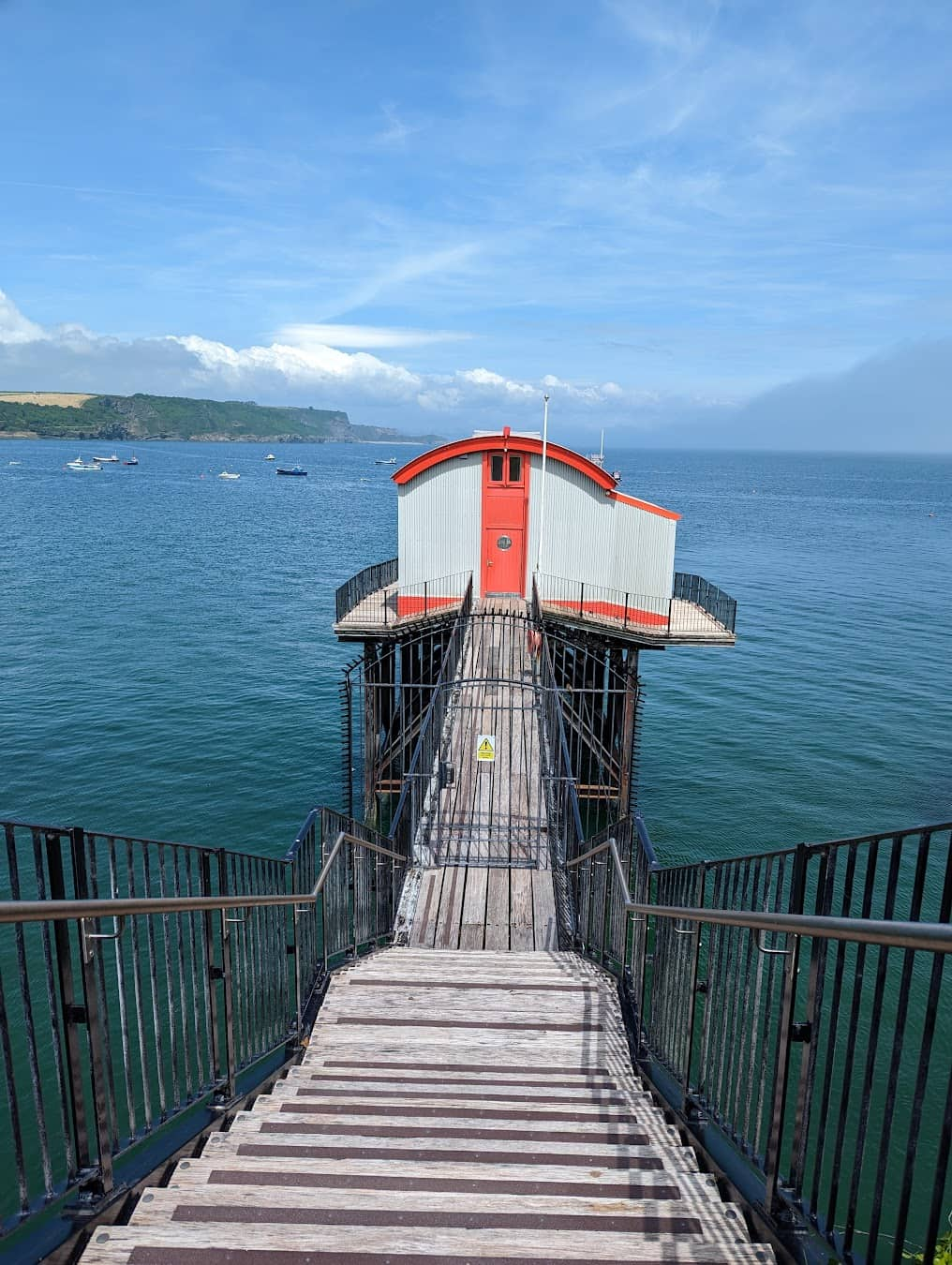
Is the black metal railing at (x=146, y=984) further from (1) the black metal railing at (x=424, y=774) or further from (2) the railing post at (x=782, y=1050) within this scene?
(2) the railing post at (x=782, y=1050)

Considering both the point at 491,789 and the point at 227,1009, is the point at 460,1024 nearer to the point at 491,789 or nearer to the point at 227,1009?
the point at 227,1009

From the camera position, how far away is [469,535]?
25922 mm

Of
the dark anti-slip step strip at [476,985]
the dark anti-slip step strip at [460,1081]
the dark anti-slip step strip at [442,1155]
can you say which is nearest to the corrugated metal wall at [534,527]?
the dark anti-slip step strip at [476,985]

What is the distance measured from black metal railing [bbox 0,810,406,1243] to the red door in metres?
14.4

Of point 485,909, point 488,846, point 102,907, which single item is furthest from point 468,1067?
point 488,846

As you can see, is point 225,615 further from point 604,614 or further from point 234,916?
point 234,916

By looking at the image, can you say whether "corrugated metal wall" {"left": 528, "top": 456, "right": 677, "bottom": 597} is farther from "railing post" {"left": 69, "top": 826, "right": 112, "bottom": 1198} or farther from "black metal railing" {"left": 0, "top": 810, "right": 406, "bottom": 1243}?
"railing post" {"left": 69, "top": 826, "right": 112, "bottom": 1198}

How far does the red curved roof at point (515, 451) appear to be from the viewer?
82.1 feet

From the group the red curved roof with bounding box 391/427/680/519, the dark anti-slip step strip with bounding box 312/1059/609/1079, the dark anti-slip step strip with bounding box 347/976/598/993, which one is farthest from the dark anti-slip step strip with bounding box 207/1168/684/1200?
the red curved roof with bounding box 391/427/680/519

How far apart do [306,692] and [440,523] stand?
9714 mm

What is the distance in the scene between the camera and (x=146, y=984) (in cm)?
1370

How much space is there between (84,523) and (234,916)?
274 feet

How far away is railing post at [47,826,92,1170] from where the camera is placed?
11.8 feet

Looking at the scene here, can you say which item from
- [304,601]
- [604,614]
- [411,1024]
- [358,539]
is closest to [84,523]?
[358,539]
